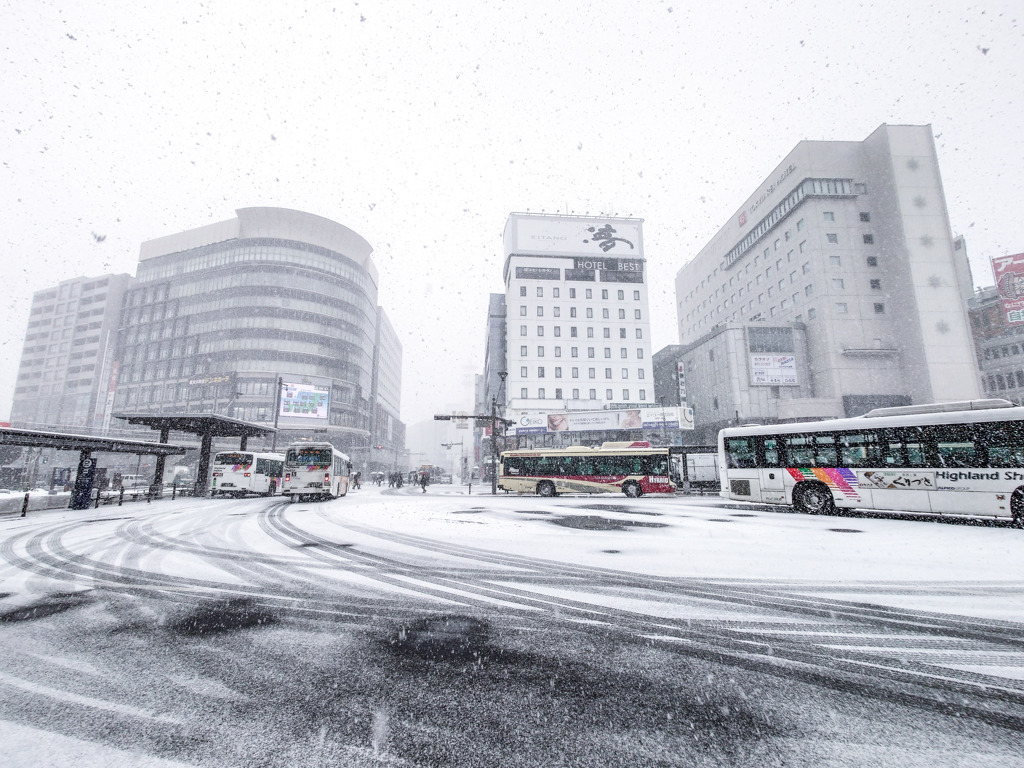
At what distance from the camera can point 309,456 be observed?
21141mm

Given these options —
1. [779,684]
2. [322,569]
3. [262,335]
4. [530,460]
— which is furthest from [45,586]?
[262,335]

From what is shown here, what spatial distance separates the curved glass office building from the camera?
223 feet

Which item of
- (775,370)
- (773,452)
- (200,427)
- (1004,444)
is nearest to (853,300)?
(775,370)

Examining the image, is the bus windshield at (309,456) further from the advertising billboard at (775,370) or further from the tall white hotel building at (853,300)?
the advertising billboard at (775,370)

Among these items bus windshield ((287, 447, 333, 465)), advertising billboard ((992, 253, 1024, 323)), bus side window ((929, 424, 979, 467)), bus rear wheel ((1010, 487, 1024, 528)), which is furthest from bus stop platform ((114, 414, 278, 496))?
advertising billboard ((992, 253, 1024, 323))

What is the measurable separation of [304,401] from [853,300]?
68.6 meters

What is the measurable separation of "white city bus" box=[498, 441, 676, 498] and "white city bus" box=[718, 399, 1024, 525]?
633cm

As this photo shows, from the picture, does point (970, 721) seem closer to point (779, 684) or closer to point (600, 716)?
point (779, 684)

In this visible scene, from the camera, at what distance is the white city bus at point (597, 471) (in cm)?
2173

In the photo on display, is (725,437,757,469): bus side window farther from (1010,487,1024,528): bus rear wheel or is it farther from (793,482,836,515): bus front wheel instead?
(1010,487,1024,528): bus rear wheel

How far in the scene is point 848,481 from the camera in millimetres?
12852

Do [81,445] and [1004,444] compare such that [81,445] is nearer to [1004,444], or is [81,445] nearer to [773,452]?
[773,452]

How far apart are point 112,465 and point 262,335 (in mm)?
31925

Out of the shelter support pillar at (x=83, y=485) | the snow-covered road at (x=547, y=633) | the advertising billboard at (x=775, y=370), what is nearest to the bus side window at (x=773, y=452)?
the snow-covered road at (x=547, y=633)
